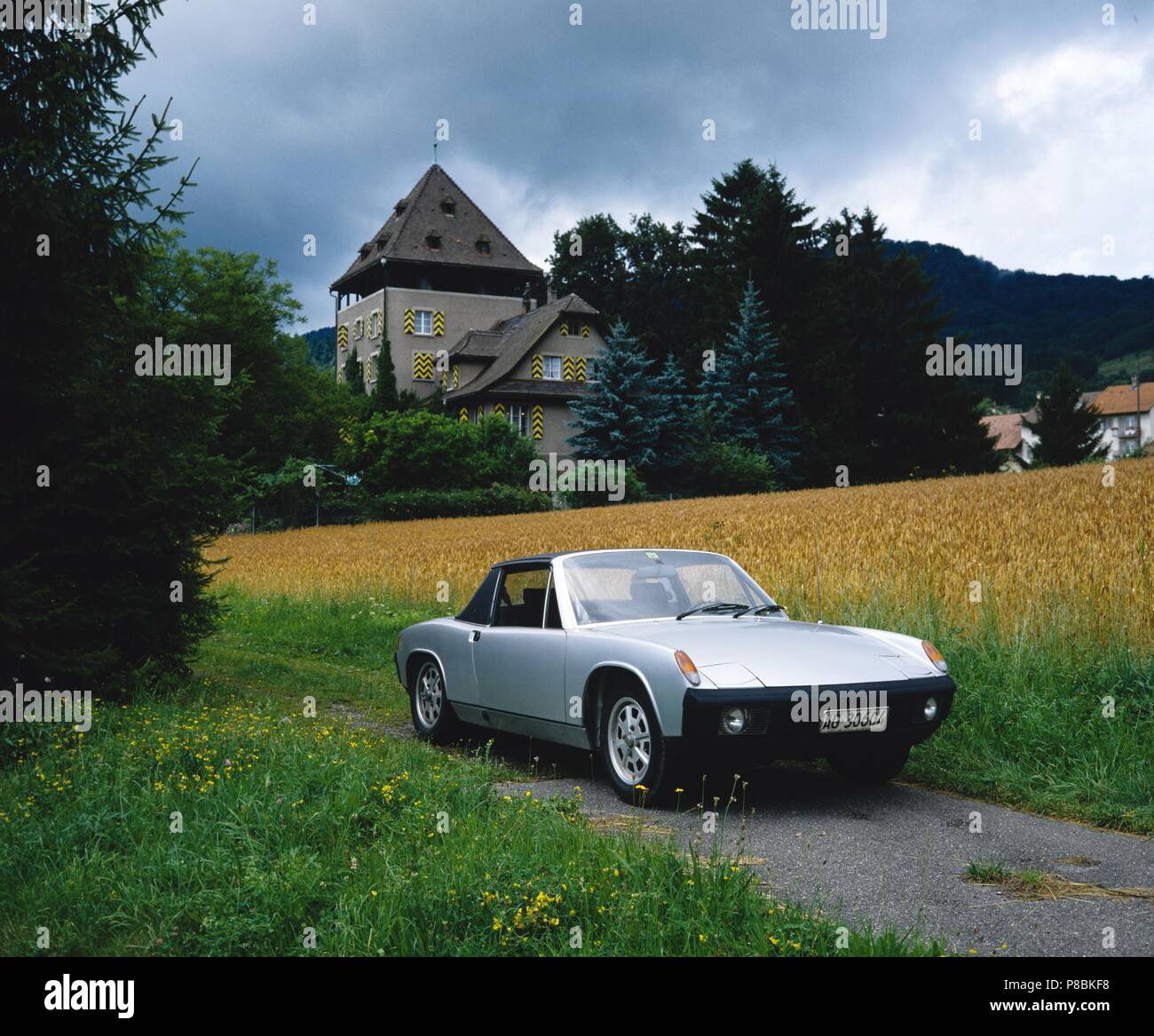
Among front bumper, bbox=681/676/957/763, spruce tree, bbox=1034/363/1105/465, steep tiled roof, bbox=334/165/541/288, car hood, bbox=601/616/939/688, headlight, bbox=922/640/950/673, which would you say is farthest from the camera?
steep tiled roof, bbox=334/165/541/288

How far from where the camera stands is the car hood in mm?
6293

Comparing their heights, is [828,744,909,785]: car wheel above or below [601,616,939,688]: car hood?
below

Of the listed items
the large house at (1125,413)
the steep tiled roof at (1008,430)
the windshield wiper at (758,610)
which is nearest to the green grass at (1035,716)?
the windshield wiper at (758,610)

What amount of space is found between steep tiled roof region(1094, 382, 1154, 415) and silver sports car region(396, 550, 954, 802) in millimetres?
130739

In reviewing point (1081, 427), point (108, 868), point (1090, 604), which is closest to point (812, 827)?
point (108, 868)

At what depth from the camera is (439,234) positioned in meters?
74.9

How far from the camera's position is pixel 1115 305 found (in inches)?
6220

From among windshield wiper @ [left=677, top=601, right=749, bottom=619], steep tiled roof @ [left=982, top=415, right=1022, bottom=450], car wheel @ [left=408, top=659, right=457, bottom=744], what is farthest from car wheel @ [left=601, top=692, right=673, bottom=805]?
steep tiled roof @ [left=982, top=415, right=1022, bottom=450]

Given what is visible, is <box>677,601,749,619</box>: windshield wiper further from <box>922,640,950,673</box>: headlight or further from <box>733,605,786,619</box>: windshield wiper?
<box>922,640,950,673</box>: headlight

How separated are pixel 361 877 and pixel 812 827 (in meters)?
2.54

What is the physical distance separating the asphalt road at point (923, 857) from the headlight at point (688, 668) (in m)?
0.74

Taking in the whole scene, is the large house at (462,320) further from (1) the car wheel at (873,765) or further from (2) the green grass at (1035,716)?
(1) the car wheel at (873,765)

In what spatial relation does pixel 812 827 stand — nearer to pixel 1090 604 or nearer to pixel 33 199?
pixel 1090 604

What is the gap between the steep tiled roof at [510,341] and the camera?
65312 mm
